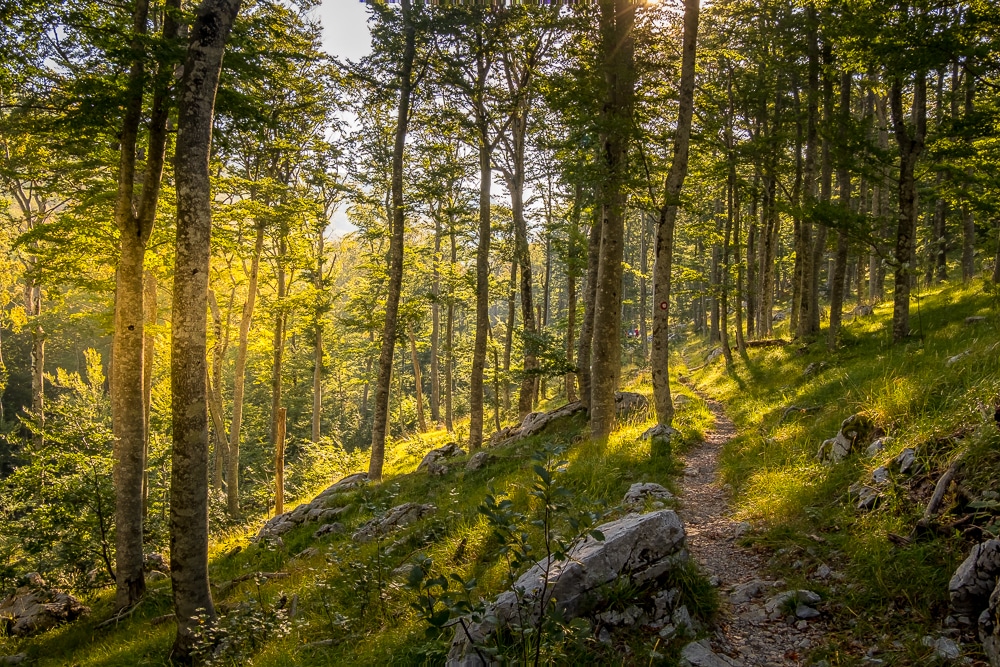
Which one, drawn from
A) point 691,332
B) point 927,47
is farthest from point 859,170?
point 691,332

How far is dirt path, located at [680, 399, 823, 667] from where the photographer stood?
3330mm

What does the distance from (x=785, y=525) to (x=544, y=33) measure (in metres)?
14.1

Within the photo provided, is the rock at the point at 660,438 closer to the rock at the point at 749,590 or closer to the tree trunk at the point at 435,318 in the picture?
the rock at the point at 749,590

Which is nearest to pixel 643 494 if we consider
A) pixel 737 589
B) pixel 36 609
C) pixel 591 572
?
pixel 737 589

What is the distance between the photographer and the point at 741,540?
4949 mm

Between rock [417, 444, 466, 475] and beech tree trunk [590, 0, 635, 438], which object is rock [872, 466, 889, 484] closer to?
beech tree trunk [590, 0, 635, 438]

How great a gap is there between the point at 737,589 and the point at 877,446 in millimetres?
2478

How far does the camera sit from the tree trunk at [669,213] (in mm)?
8923

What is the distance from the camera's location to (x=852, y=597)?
354 centimetres

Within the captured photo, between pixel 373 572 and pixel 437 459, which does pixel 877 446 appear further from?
pixel 437 459

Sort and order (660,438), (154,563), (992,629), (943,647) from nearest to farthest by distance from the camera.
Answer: (992,629)
(943,647)
(660,438)
(154,563)

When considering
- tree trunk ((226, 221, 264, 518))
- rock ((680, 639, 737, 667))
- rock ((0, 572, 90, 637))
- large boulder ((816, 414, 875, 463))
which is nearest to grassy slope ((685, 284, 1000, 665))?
large boulder ((816, 414, 875, 463))

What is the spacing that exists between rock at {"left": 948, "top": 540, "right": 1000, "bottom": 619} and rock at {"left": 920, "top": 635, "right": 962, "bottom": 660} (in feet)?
0.81

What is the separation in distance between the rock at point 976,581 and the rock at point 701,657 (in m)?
1.47
